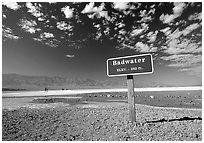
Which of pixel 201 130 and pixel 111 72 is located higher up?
pixel 111 72

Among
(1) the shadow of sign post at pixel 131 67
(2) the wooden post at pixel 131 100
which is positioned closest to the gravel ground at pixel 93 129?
→ (2) the wooden post at pixel 131 100

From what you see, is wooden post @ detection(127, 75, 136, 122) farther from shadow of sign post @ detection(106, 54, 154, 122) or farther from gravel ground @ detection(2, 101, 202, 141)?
gravel ground @ detection(2, 101, 202, 141)

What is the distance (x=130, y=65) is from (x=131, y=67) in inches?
3.8

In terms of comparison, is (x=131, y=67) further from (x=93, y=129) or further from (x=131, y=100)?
(x=93, y=129)

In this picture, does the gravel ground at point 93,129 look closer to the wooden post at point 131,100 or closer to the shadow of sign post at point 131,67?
the wooden post at point 131,100

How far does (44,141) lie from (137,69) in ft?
14.3

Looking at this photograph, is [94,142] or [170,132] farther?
[170,132]

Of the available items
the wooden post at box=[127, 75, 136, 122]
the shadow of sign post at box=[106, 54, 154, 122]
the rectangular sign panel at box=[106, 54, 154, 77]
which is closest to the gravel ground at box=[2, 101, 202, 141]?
the wooden post at box=[127, 75, 136, 122]

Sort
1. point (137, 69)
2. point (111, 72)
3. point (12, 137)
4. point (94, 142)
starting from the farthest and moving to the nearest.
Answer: point (111, 72) < point (137, 69) < point (12, 137) < point (94, 142)

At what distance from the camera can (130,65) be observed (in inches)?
280

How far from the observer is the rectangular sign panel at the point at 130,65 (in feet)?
22.4

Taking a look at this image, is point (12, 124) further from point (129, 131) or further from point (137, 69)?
point (137, 69)

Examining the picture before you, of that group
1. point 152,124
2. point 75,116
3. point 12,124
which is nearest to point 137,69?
point 152,124

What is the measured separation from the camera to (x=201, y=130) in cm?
645
